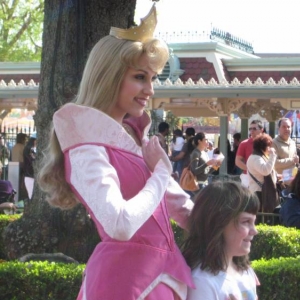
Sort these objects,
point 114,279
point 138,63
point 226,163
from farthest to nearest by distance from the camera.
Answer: point 226,163, point 138,63, point 114,279

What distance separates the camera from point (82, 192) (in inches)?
106

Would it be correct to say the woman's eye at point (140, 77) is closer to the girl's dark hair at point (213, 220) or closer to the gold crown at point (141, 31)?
the gold crown at point (141, 31)

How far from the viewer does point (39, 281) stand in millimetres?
5047

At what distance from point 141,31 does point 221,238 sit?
83 centimetres

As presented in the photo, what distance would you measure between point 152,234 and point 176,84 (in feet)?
48.6

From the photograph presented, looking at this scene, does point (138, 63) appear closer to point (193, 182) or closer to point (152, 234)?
point (152, 234)

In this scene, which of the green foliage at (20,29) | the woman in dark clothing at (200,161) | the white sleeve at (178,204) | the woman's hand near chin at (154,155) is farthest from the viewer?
the green foliage at (20,29)

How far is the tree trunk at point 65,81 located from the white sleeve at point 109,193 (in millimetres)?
3591

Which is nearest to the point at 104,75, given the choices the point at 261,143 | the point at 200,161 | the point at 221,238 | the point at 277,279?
the point at 221,238

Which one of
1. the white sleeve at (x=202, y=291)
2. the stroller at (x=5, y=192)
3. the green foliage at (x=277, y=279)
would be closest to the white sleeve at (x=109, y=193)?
the white sleeve at (x=202, y=291)

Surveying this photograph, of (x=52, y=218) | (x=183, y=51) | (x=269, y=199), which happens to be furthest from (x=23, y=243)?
(x=183, y=51)

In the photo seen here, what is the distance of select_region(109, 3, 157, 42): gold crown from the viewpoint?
2916 millimetres

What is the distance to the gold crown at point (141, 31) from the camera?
2916 millimetres

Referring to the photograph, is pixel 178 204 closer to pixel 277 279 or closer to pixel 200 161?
pixel 277 279
